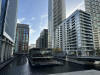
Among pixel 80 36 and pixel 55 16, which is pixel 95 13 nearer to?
pixel 80 36

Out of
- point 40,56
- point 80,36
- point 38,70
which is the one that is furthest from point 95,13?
point 38,70

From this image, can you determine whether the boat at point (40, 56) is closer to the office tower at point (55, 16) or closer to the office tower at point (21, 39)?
the office tower at point (55, 16)

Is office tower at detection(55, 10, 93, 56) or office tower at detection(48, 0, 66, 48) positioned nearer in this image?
office tower at detection(55, 10, 93, 56)

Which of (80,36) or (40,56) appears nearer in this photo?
(40,56)

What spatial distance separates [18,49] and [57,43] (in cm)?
7102

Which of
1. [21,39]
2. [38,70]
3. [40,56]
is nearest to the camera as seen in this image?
[38,70]

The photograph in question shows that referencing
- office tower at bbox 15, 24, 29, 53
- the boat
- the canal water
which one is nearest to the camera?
the canal water

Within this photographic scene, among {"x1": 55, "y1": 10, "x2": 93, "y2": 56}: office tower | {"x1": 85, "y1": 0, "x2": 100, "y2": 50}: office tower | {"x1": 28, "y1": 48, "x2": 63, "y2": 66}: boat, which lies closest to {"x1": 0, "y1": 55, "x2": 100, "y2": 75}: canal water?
{"x1": 28, "y1": 48, "x2": 63, "y2": 66}: boat

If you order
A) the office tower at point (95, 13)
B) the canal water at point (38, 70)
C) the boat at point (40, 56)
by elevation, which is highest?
the office tower at point (95, 13)

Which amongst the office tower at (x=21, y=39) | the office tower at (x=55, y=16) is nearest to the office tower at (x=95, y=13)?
the office tower at (x=55, y=16)

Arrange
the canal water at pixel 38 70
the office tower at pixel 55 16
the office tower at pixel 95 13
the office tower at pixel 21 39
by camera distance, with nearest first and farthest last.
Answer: the canal water at pixel 38 70
the office tower at pixel 95 13
the office tower at pixel 55 16
the office tower at pixel 21 39

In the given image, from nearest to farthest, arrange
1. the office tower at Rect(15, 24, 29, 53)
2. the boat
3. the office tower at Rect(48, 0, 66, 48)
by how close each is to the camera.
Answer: the boat
the office tower at Rect(48, 0, 66, 48)
the office tower at Rect(15, 24, 29, 53)

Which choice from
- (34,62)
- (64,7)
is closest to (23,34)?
(64,7)

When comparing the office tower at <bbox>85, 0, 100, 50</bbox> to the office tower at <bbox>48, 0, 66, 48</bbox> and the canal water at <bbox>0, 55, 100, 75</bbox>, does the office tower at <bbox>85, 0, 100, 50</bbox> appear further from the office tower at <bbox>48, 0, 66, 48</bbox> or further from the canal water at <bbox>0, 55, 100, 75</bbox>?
the canal water at <bbox>0, 55, 100, 75</bbox>
